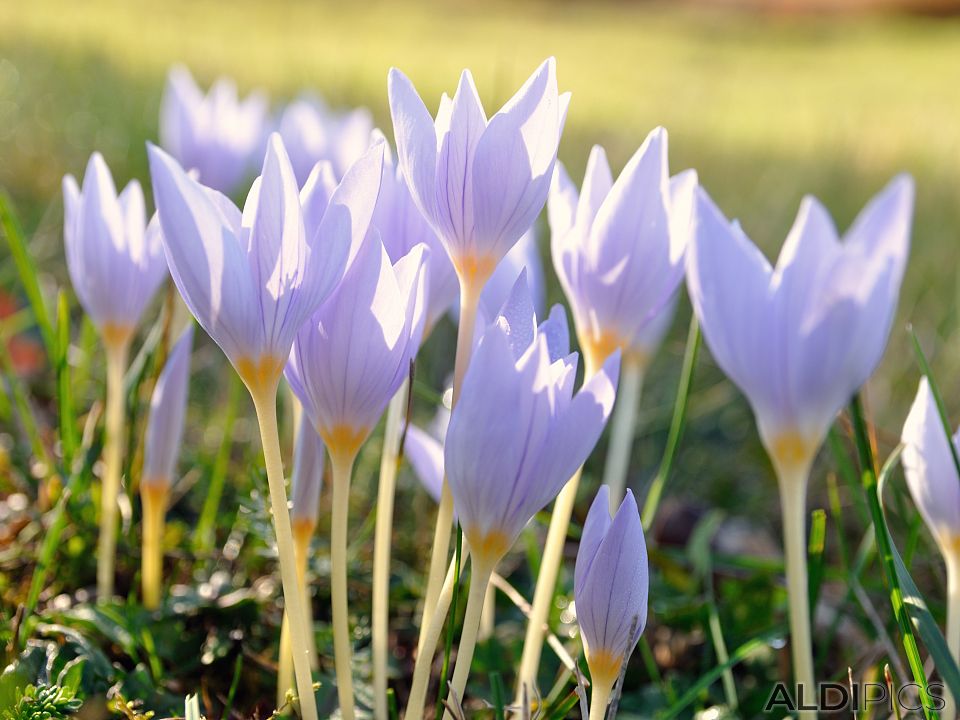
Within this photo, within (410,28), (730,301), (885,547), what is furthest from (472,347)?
(410,28)

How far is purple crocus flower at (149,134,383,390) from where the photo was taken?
54 centimetres

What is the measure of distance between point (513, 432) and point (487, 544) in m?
0.07

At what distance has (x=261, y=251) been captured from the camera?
56 cm

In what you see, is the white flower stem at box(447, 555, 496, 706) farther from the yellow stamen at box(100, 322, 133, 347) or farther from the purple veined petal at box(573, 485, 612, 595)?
the yellow stamen at box(100, 322, 133, 347)

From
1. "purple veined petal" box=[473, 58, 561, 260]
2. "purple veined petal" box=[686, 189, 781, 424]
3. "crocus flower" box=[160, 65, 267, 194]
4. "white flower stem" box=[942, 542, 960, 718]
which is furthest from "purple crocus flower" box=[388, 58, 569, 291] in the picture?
"crocus flower" box=[160, 65, 267, 194]

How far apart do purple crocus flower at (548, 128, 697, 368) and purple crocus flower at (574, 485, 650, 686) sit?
15 centimetres

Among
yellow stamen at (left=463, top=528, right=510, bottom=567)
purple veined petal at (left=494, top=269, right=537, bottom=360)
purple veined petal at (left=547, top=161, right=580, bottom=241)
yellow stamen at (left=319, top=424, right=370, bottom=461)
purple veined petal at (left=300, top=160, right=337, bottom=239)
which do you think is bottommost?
yellow stamen at (left=463, top=528, right=510, bottom=567)

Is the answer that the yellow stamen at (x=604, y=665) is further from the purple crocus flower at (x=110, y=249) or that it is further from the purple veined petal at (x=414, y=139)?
the purple crocus flower at (x=110, y=249)

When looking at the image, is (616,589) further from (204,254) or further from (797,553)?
(204,254)

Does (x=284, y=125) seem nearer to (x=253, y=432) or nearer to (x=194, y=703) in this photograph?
(x=253, y=432)

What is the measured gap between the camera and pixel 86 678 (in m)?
0.79

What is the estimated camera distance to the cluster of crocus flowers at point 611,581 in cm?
58

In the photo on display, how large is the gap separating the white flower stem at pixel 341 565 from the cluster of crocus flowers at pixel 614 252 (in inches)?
4.4

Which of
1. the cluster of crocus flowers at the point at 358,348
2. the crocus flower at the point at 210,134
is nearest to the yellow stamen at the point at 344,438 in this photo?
the cluster of crocus flowers at the point at 358,348
